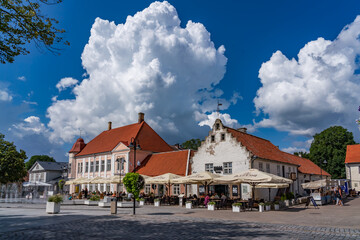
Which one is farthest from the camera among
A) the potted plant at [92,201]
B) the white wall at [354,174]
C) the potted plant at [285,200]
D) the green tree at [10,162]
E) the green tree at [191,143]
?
the green tree at [191,143]

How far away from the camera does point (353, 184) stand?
173 ft

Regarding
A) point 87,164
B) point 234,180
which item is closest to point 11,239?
point 234,180

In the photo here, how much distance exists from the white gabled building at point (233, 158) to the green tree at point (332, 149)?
33.6 metres

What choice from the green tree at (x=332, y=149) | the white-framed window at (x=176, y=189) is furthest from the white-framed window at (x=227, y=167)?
the green tree at (x=332, y=149)

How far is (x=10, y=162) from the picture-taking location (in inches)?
1730

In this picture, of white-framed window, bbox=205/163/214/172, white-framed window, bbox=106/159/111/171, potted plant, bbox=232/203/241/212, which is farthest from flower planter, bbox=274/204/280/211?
white-framed window, bbox=106/159/111/171

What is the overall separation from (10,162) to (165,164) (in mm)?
23976

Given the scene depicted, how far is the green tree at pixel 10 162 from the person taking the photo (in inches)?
1706

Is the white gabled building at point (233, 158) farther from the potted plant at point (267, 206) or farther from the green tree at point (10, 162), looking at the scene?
the green tree at point (10, 162)

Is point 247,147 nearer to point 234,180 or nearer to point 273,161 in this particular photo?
point 273,161

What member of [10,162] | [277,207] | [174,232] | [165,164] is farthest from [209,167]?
[10,162]

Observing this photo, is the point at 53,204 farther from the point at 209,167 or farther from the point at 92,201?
the point at 209,167

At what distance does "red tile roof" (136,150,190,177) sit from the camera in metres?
37.3

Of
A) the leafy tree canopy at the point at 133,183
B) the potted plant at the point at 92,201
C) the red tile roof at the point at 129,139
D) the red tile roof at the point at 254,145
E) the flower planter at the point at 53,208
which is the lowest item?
the potted plant at the point at 92,201
